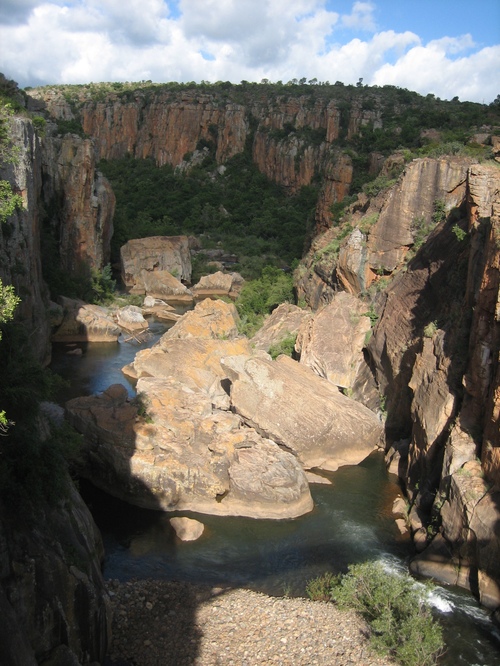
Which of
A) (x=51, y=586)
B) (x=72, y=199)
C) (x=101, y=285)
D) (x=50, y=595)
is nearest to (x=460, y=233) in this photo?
(x=51, y=586)

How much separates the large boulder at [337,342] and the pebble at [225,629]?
12376 millimetres

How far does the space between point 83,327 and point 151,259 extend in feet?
52.5

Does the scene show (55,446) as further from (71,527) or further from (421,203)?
(421,203)

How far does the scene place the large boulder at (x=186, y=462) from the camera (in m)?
18.4

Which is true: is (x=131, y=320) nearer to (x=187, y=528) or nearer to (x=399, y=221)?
(x=399, y=221)

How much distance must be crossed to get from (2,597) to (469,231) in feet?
61.1

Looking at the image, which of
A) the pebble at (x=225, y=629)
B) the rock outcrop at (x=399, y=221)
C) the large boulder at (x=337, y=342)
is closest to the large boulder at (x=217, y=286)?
the rock outcrop at (x=399, y=221)

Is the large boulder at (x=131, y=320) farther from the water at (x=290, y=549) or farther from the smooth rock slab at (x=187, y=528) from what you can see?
the smooth rock slab at (x=187, y=528)

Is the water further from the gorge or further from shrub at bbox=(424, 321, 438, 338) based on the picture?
shrub at bbox=(424, 321, 438, 338)

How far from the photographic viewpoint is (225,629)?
13547mm

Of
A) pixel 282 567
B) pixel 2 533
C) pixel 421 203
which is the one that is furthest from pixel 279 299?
pixel 2 533

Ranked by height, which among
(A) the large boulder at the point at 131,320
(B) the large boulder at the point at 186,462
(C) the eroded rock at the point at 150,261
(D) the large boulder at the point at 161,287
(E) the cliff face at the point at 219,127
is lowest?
(B) the large boulder at the point at 186,462

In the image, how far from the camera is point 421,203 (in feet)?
94.8

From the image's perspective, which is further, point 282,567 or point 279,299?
point 279,299
